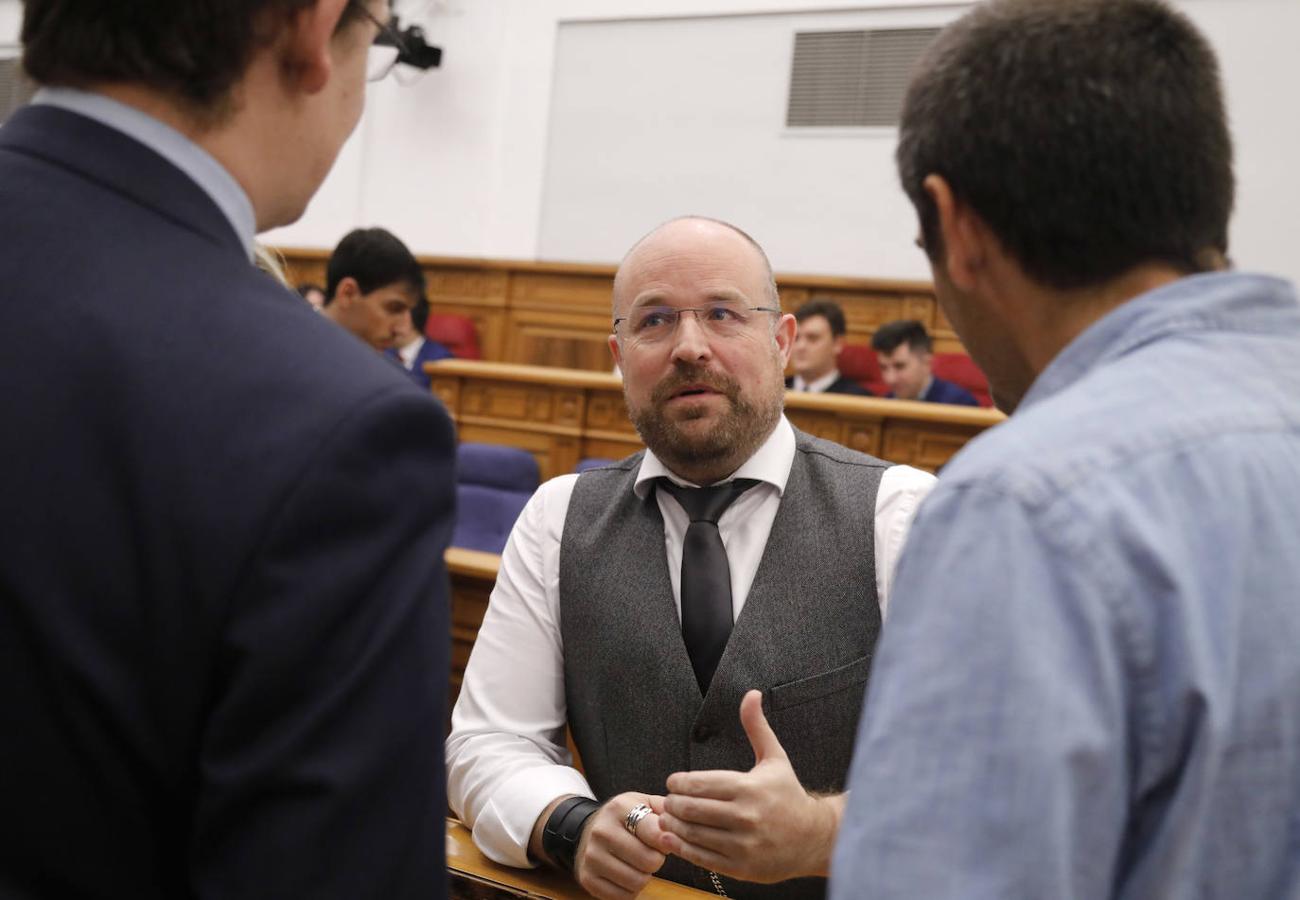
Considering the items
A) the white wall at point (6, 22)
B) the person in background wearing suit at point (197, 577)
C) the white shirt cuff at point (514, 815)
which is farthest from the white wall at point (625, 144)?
the person in background wearing suit at point (197, 577)

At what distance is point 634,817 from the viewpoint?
134 cm

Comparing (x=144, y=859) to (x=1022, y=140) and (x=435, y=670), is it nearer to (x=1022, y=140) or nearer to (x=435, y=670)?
(x=435, y=670)

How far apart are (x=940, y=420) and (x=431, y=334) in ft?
15.7

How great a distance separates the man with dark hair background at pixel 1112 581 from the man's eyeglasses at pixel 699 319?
1.15 m

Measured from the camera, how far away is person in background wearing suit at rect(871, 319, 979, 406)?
5883mm

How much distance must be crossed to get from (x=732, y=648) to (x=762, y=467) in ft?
1.05

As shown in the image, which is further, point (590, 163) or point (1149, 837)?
point (590, 163)

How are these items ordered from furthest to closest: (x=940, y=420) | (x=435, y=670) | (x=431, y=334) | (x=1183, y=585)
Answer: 1. (x=431, y=334)
2. (x=940, y=420)
3. (x=435, y=670)
4. (x=1183, y=585)

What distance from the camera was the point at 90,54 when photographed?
727 millimetres

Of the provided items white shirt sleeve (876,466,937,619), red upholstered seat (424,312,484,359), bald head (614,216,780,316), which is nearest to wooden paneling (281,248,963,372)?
red upholstered seat (424,312,484,359)

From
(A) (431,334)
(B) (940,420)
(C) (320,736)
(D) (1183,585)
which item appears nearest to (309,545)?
(C) (320,736)

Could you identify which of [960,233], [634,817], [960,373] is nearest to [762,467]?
[634,817]

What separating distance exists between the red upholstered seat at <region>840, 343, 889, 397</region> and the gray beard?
4.92m

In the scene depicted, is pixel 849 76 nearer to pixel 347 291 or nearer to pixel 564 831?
pixel 347 291
